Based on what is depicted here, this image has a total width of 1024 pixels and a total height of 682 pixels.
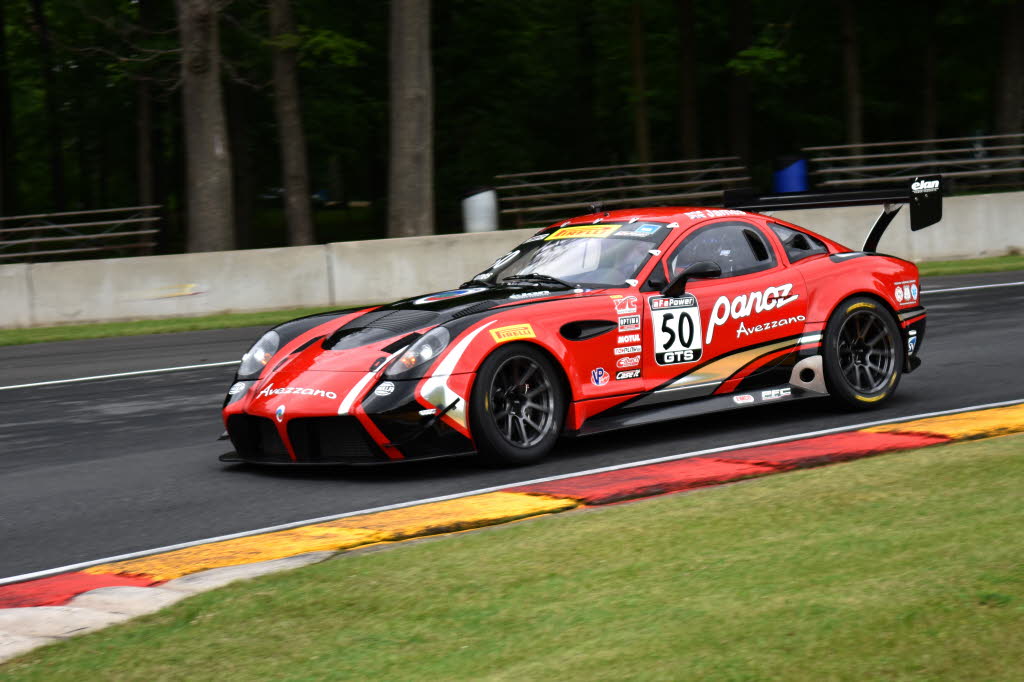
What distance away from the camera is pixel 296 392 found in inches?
296

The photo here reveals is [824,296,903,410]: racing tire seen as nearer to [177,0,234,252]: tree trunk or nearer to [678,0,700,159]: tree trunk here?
[177,0,234,252]: tree trunk

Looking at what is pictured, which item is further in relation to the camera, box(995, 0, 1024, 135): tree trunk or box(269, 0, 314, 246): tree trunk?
box(995, 0, 1024, 135): tree trunk

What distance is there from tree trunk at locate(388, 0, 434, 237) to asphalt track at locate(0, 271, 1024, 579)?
8.49 m

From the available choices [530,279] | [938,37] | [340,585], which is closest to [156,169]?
[938,37]

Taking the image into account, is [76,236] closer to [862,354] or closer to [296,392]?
[296,392]

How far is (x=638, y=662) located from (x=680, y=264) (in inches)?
192

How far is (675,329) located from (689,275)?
35 cm

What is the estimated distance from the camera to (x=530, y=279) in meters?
8.56

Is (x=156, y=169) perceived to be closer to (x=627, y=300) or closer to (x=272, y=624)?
(x=627, y=300)

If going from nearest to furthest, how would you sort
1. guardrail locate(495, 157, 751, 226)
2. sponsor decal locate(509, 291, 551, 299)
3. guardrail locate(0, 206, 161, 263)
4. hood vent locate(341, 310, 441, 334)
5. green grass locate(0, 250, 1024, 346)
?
hood vent locate(341, 310, 441, 334), sponsor decal locate(509, 291, 551, 299), green grass locate(0, 250, 1024, 346), guardrail locate(0, 206, 161, 263), guardrail locate(495, 157, 751, 226)

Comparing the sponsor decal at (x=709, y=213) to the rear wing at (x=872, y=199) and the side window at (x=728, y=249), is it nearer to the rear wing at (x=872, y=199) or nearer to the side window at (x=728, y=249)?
the side window at (x=728, y=249)

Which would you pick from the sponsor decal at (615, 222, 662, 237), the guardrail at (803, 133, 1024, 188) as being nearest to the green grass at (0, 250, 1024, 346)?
the guardrail at (803, 133, 1024, 188)

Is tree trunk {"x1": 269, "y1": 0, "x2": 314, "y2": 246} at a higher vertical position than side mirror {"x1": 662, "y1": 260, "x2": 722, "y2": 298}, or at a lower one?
higher

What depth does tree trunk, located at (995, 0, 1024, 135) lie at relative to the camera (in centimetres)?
3073
